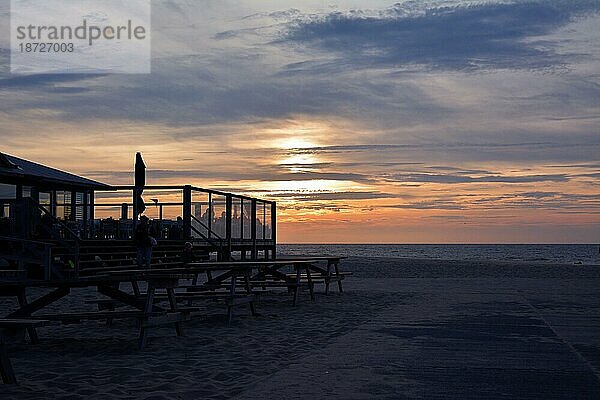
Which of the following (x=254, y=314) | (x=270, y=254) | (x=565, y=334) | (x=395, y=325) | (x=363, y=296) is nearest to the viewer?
(x=565, y=334)

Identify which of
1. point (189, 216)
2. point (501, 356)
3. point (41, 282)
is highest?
point (189, 216)

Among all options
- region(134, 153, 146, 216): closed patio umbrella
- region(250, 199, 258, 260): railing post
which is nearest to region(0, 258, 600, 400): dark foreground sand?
region(134, 153, 146, 216): closed patio umbrella

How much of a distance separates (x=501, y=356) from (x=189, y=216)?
12501mm

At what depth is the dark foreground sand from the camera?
7531 millimetres

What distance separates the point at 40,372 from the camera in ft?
28.1

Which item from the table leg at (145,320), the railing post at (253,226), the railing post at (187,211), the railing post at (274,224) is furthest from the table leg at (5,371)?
the railing post at (274,224)

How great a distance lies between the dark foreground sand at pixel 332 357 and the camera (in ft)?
24.7

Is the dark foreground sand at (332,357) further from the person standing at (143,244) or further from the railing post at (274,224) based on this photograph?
the railing post at (274,224)

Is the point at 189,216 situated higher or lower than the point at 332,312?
higher

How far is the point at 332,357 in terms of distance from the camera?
9.51 meters

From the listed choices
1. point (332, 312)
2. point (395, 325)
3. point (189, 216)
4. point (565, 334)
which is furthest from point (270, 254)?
point (565, 334)

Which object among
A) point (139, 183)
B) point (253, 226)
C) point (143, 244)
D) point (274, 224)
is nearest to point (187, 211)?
point (139, 183)

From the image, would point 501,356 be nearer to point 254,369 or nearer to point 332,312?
point 254,369

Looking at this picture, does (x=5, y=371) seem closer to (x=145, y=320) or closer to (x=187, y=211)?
(x=145, y=320)
